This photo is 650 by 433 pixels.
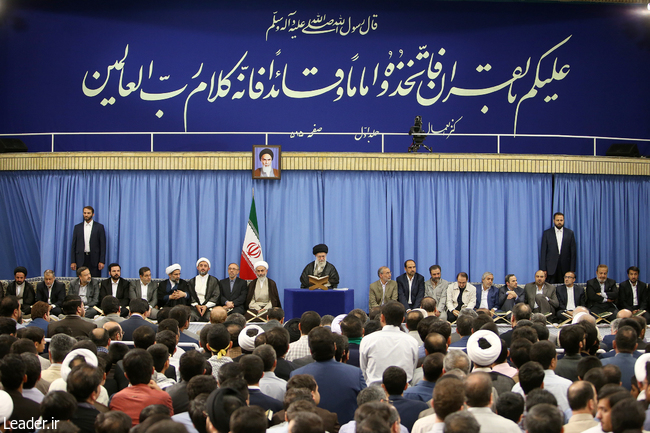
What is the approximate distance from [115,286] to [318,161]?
9.80 feet

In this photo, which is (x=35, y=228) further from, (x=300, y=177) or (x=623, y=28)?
(x=623, y=28)

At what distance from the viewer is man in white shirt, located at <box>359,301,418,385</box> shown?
11.1ft

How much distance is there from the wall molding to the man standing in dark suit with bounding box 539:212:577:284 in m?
0.77

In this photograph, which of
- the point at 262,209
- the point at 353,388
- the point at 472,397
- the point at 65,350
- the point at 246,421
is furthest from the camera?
the point at 262,209

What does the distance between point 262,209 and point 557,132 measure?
4.82 metres

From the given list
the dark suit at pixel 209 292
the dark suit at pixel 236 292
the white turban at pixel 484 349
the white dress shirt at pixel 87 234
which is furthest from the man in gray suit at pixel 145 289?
the white turban at pixel 484 349

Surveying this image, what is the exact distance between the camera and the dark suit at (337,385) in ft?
9.75

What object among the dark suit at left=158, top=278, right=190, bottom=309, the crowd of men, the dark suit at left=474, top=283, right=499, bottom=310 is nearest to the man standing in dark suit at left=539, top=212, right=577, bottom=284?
the dark suit at left=474, top=283, right=499, bottom=310

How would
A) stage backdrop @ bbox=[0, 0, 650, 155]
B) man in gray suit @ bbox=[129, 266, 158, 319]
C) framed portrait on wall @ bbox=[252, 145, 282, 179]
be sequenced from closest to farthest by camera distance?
man in gray suit @ bbox=[129, 266, 158, 319] → framed portrait on wall @ bbox=[252, 145, 282, 179] → stage backdrop @ bbox=[0, 0, 650, 155]

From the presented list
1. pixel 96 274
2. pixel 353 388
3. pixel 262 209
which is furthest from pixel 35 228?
pixel 353 388

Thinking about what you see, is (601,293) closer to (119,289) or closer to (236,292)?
(236,292)

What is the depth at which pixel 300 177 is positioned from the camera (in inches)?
302

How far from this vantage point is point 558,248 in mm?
7574
